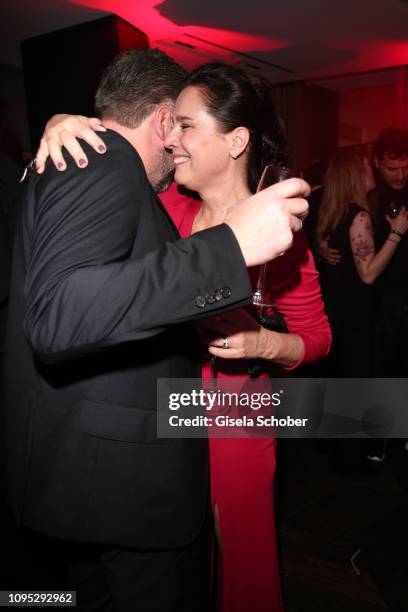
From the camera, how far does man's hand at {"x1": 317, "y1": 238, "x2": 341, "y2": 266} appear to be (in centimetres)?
334

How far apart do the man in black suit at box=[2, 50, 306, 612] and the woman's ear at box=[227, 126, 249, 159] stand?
12.0 inches

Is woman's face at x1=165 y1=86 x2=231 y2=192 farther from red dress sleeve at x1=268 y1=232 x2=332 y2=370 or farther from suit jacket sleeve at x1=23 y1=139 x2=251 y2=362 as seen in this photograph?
suit jacket sleeve at x1=23 y1=139 x2=251 y2=362

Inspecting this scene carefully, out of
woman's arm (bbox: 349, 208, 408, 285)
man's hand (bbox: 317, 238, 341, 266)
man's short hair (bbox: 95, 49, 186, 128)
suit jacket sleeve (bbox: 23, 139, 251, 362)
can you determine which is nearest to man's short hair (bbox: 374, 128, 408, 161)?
woman's arm (bbox: 349, 208, 408, 285)

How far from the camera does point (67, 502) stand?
1.05m

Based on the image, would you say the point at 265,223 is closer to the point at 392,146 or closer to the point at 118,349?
the point at 118,349

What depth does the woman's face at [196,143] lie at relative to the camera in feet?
5.03

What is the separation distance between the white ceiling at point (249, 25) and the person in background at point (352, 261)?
12.0 feet

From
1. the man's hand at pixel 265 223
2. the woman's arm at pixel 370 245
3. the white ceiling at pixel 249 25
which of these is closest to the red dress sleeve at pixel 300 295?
the man's hand at pixel 265 223

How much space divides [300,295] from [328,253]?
191 centimetres

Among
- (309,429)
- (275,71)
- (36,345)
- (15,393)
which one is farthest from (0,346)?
(275,71)

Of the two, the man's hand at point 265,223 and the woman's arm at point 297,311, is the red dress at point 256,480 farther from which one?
the man's hand at point 265,223

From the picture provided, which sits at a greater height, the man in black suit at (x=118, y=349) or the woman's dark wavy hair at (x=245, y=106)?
the woman's dark wavy hair at (x=245, y=106)

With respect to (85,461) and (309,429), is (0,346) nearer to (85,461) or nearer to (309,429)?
(85,461)

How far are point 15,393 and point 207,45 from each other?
758 cm
